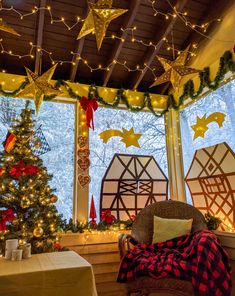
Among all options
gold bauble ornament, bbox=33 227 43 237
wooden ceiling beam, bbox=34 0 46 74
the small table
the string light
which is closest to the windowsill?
gold bauble ornament, bbox=33 227 43 237

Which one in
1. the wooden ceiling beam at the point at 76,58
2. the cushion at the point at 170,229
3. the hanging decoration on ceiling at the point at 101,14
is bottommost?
the cushion at the point at 170,229

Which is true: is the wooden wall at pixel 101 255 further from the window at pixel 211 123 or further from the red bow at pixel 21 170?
the window at pixel 211 123

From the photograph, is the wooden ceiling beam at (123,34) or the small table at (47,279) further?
the wooden ceiling beam at (123,34)

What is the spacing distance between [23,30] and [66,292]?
300 cm

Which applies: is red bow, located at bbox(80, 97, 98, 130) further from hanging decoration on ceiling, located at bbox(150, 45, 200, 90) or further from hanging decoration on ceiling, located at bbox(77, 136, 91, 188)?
hanging decoration on ceiling, located at bbox(150, 45, 200, 90)

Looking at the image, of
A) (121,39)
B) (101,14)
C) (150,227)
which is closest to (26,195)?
(150,227)

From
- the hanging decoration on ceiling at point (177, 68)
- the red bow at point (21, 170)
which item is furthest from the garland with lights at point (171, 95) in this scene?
the red bow at point (21, 170)

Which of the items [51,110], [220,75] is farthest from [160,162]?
[51,110]

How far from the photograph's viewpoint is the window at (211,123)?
3.13m

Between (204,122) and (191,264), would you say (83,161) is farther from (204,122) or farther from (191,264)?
(191,264)

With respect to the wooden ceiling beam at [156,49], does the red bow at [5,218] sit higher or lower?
lower

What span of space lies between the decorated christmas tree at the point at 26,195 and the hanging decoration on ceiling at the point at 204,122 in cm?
203

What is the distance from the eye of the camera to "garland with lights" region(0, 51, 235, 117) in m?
3.13

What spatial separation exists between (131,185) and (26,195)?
5.02 ft
